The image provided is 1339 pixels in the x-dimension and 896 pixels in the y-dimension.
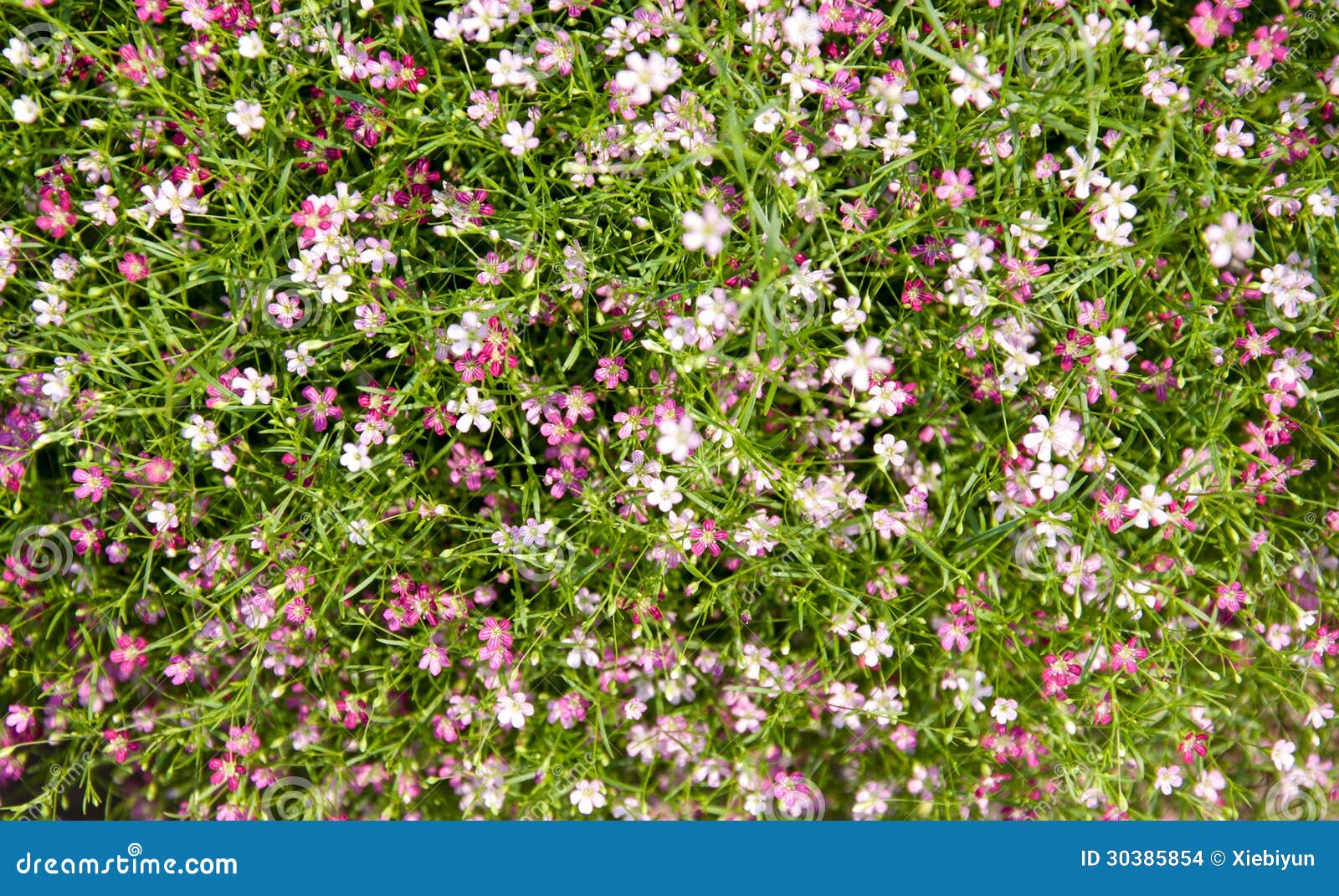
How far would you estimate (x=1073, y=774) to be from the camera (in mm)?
1907

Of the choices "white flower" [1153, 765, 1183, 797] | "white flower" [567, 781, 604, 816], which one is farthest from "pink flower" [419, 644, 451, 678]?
"white flower" [1153, 765, 1183, 797]

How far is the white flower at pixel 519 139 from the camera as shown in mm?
1609

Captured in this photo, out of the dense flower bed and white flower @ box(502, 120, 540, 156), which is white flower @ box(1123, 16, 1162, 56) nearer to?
the dense flower bed

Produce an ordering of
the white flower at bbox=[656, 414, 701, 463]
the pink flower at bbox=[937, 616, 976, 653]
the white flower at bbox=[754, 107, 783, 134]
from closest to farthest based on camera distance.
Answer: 1. the white flower at bbox=[656, 414, 701, 463]
2. the white flower at bbox=[754, 107, 783, 134]
3. the pink flower at bbox=[937, 616, 976, 653]

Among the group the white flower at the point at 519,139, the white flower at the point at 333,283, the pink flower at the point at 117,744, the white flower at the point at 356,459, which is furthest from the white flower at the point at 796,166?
the pink flower at the point at 117,744

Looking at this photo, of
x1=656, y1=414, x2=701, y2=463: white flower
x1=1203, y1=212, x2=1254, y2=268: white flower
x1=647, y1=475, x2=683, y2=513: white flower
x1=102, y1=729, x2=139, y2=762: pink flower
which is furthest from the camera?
x1=102, y1=729, x2=139, y2=762: pink flower

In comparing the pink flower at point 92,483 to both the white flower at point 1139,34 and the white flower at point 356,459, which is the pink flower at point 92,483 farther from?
the white flower at point 1139,34

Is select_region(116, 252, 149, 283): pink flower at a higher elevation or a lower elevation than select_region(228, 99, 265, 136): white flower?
lower

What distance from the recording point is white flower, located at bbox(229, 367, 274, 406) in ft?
5.45

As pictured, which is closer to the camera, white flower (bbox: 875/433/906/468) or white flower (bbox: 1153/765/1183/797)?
white flower (bbox: 875/433/906/468)

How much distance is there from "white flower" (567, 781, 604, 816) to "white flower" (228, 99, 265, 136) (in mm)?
1489

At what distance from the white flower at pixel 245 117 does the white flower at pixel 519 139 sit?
0.48 m

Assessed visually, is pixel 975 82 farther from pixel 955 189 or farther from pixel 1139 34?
pixel 1139 34

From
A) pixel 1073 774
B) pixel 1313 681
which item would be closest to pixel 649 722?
pixel 1073 774
